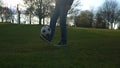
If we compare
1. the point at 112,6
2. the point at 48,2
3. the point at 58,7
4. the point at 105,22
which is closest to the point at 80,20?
the point at 105,22

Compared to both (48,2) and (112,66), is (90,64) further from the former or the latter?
(48,2)

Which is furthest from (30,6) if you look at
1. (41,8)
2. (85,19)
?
(85,19)

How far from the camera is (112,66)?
5.57m

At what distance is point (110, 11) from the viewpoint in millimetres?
91812

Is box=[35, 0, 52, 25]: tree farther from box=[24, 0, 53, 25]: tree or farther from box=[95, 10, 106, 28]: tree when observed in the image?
box=[95, 10, 106, 28]: tree

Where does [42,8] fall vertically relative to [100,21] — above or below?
above

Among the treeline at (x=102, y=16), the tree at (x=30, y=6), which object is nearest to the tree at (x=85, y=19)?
the treeline at (x=102, y=16)

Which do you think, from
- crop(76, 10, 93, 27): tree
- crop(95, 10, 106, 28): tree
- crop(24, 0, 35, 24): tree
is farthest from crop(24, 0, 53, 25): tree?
crop(95, 10, 106, 28): tree

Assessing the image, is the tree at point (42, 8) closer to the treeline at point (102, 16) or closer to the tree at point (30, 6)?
the tree at point (30, 6)

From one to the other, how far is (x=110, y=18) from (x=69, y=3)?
265 feet

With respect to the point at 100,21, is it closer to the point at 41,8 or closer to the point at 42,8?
the point at 42,8

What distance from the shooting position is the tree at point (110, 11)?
8819cm

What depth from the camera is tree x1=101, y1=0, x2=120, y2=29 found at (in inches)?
3472

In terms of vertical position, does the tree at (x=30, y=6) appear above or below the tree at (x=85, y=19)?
above
